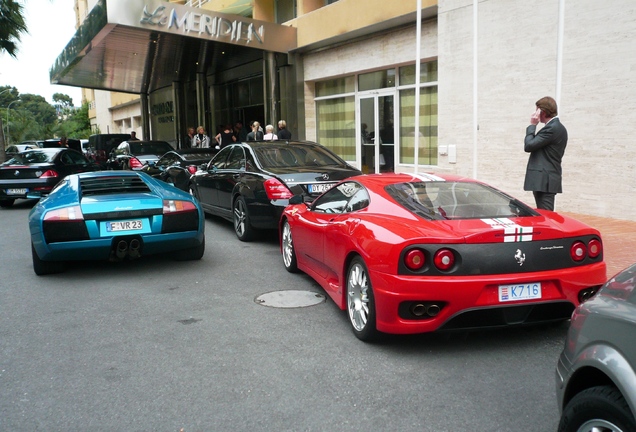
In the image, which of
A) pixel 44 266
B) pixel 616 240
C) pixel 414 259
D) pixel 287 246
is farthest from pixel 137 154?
pixel 414 259

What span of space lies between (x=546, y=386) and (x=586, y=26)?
7922 millimetres

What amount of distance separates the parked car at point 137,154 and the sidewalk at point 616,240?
1208 centimetres

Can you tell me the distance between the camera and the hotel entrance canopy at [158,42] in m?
16.0

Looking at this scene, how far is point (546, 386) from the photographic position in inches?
155

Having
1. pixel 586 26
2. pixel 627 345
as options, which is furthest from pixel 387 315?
pixel 586 26

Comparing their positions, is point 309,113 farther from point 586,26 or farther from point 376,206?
point 376,206

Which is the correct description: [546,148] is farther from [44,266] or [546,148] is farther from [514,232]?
[44,266]

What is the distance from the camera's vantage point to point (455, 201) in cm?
517

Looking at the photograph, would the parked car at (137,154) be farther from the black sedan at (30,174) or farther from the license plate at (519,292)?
the license plate at (519,292)

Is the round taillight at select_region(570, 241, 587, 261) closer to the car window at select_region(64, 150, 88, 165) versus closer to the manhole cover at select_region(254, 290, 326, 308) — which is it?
the manhole cover at select_region(254, 290, 326, 308)

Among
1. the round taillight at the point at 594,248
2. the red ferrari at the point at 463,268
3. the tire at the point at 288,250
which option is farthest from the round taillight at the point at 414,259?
the tire at the point at 288,250

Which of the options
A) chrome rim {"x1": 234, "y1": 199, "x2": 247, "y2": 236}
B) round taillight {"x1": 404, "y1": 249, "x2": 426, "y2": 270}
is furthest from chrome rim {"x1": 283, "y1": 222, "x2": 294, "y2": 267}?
round taillight {"x1": 404, "y1": 249, "x2": 426, "y2": 270}

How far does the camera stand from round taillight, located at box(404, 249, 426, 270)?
4.31 m

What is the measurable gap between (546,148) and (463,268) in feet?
12.0
